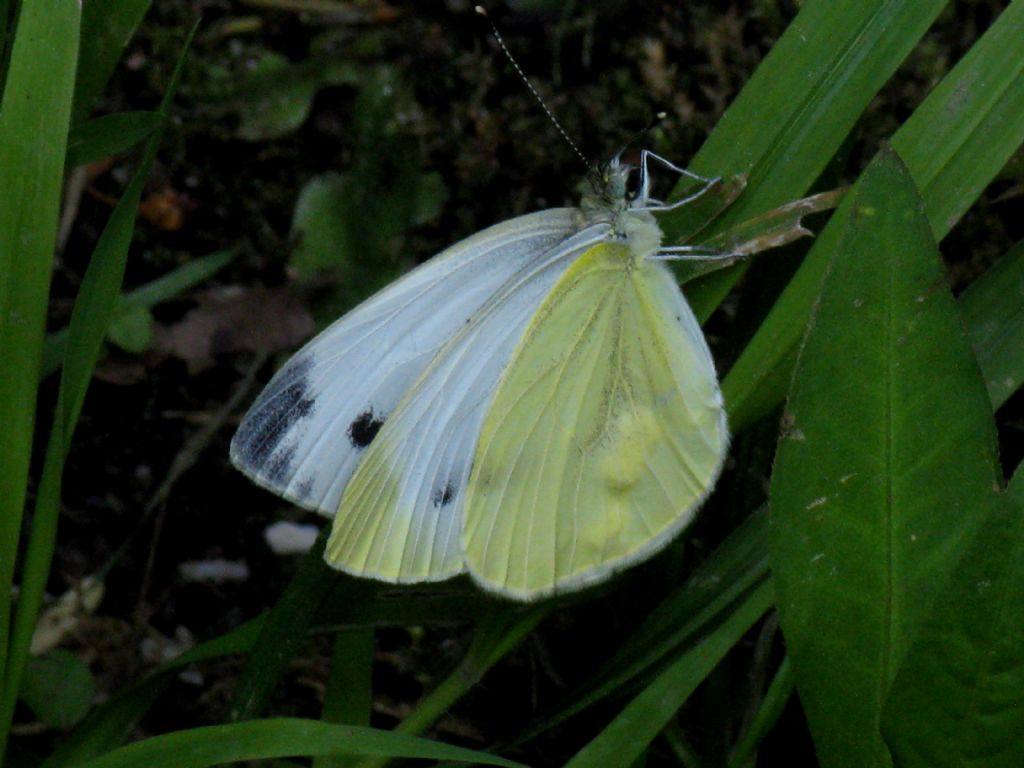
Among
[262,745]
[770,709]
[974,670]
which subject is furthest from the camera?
[770,709]

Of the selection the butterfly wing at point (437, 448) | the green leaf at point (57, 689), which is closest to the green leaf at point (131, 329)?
the green leaf at point (57, 689)

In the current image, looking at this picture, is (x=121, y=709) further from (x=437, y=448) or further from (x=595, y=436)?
(x=595, y=436)

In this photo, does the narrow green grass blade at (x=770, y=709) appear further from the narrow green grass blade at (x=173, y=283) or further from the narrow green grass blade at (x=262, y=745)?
the narrow green grass blade at (x=173, y=283)

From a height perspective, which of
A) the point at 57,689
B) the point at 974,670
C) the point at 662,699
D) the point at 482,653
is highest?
the point at 974,670

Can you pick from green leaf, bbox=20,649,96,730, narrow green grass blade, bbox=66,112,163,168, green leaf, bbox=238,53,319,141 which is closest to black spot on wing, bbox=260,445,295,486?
narrow green grass blade, bbox=66,112,163,168

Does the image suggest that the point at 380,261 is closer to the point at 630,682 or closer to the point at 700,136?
the point at 700,136

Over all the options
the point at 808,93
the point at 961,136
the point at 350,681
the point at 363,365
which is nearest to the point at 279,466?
the point at 363,365
